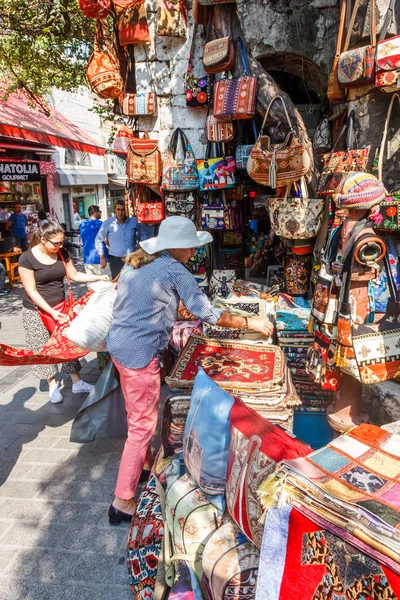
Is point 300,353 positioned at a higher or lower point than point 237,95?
lower

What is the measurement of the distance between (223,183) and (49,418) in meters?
3.02

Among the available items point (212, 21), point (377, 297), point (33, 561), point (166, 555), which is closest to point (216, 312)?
point (377, 297)

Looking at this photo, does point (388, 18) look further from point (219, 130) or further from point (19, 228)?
point (19, 228)

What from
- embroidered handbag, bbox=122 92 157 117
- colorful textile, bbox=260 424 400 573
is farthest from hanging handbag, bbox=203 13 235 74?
colorful textile, bbox=260 424 400 573

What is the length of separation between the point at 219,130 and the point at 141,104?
3.79 feet

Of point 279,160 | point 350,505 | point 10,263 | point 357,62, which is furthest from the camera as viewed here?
point 10,263

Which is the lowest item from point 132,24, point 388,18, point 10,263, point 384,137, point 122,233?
Answer: point 10,263

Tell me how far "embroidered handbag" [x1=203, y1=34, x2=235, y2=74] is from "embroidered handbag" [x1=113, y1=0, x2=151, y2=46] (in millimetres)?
1180

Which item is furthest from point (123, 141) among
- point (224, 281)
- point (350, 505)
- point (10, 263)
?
point (10, 263)

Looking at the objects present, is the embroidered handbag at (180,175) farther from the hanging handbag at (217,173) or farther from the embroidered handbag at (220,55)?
the embroidered handbag at (220,55)

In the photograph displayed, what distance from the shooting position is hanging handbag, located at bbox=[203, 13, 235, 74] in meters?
4.38

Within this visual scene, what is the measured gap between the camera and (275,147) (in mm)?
4047

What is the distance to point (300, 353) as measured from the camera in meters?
3.43

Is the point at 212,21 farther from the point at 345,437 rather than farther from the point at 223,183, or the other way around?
the point at 345,437
